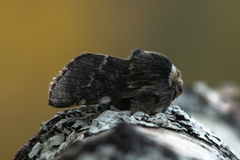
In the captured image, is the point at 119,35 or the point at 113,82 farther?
the point at 119,35

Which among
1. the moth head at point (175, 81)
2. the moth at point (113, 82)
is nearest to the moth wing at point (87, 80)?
the moth at point (113, 82)

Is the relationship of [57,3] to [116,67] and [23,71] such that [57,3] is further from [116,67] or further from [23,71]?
[116,67]

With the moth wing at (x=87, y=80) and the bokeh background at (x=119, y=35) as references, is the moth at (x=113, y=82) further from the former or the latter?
the bokeh background at (x=119, y=35)

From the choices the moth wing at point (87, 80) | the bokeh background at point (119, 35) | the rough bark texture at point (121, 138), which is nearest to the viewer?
the rough bark texture at point (121, 138)

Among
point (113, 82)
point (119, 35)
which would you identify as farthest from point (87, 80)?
point (119, 35)

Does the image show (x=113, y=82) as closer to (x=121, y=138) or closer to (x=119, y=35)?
(x=121, y=138)

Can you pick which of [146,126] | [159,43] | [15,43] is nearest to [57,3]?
[15,43]

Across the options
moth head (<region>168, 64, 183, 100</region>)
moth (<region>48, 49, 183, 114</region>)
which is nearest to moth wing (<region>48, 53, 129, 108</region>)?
moth (<region>48, 49, 183, 114</region>)

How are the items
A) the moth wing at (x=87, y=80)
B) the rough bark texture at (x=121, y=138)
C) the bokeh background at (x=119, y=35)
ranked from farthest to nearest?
1. the bokeh background at (x=119, y=35)
2. the moth wing at (x=87, y=80)
3. the rough bark texture at (x=121, y=138)
